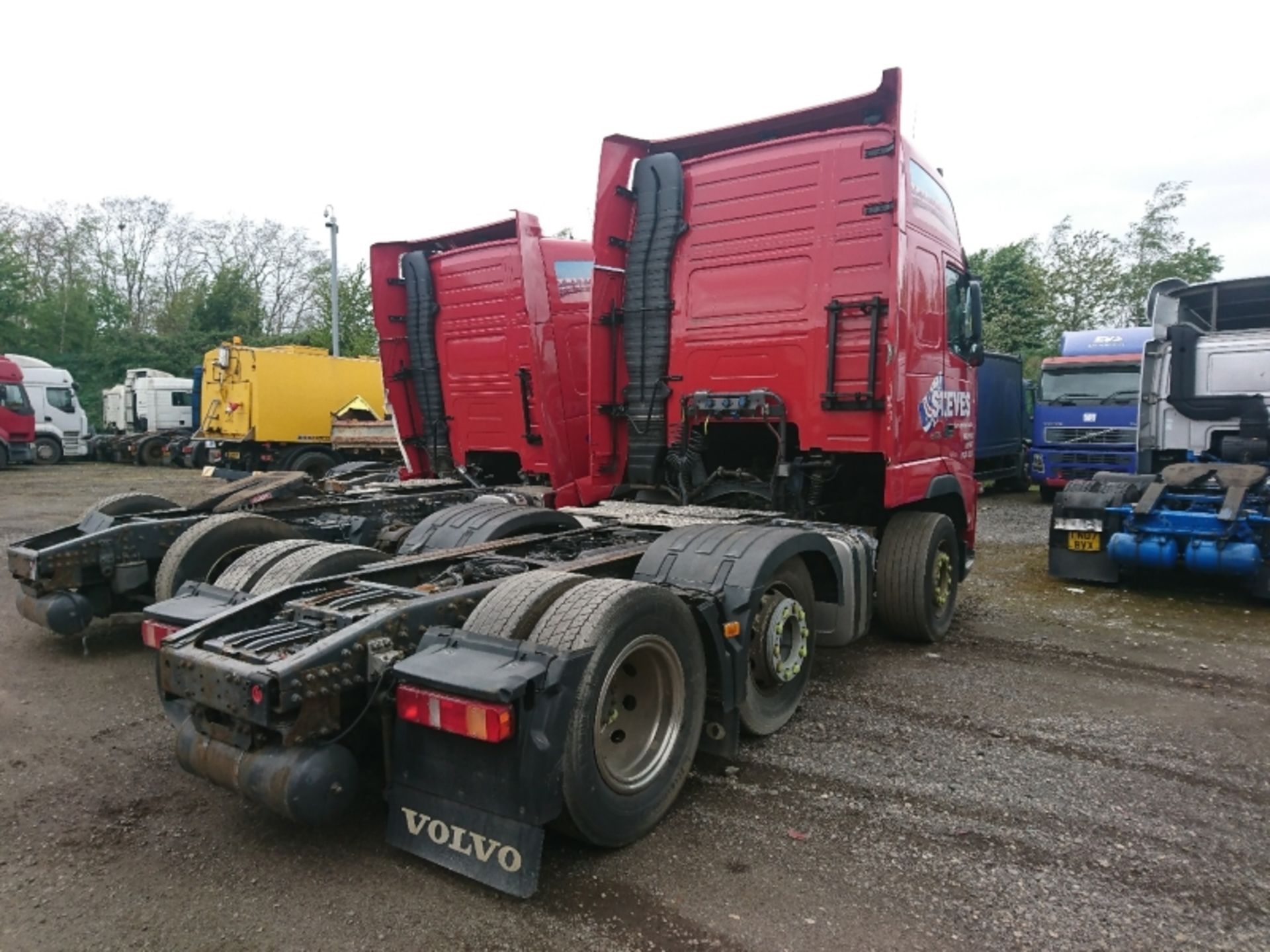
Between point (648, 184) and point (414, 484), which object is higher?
point (648, 184)

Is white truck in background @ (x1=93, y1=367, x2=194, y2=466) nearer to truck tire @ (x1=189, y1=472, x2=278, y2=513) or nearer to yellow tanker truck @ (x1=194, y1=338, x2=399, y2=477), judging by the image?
yellow tanker truck @ (x1=194, y1=338, x2=399, y2=477)

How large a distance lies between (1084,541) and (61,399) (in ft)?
96.5

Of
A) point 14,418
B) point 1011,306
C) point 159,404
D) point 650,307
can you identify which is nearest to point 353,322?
point 159,404

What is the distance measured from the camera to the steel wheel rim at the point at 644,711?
3.32 m

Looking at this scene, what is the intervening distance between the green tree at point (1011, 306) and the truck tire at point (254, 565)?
28.8m

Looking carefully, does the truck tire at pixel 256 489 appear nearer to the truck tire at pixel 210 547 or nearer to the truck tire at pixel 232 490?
the truck tire at pixel 232 490

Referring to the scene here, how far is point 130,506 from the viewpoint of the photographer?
6547 mm

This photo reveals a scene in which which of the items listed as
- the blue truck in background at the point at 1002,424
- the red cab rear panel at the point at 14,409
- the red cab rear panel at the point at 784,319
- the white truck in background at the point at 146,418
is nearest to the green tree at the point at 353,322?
the white truck in background at the point at 146,418

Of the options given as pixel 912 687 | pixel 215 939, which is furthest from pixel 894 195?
pixel 215 939

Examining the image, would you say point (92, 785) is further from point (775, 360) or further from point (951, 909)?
point (775, 360)

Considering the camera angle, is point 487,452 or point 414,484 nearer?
point 414,484

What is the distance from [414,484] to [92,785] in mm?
4081

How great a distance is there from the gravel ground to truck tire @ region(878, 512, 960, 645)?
655mm

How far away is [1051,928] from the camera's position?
2715 millimetres
